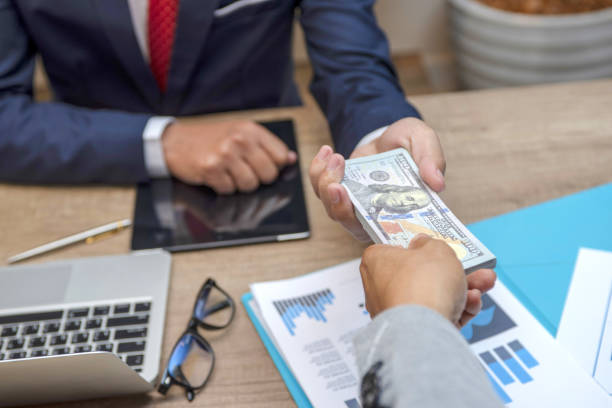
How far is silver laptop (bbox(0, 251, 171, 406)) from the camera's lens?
60 cm

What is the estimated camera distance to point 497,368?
64 cm

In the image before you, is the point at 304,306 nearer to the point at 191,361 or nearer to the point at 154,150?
the point at 191,361

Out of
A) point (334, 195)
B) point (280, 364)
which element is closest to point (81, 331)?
point (280, 364)

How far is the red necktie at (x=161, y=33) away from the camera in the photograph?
104 cm

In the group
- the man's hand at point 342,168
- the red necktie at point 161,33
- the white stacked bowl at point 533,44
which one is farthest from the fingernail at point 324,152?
the white stacked bowl at point 533,44

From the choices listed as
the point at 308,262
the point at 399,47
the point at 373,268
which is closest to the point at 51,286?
the point at 308,262

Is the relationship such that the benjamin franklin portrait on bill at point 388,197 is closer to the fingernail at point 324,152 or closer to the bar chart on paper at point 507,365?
the fingernail at point 324,152

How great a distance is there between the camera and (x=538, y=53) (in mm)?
1771

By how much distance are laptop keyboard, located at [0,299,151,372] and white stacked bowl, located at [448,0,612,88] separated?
1438 millimetres

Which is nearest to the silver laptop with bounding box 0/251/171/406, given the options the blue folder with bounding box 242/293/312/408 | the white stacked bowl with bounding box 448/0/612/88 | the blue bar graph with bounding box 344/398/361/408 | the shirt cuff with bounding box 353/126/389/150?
the blue folder with bounding box 242/293/312/408

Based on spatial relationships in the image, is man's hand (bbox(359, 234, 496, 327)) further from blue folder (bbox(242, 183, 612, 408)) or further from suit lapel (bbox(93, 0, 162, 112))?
suit lapel (bbox(93, 0, 162, 112))

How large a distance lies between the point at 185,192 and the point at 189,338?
0.30 m

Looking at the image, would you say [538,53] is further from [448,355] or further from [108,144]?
[448,355]

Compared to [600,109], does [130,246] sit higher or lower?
lower
